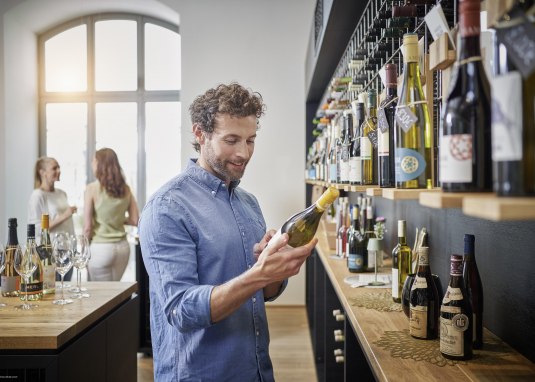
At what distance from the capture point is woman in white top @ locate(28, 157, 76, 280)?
4.14m

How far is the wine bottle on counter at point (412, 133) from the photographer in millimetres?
1102

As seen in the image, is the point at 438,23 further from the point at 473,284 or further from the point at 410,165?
the point at 473,284

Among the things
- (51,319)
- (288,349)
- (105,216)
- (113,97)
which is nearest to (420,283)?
(51,319)

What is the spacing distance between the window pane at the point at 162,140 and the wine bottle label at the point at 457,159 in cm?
543

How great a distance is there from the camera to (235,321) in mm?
1462

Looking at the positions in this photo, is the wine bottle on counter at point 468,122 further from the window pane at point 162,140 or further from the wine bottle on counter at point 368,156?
the window pane at point 162,140

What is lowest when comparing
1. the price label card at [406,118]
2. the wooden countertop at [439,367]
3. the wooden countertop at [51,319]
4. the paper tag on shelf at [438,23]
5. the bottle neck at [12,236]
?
the wooden countertop at [51,319]

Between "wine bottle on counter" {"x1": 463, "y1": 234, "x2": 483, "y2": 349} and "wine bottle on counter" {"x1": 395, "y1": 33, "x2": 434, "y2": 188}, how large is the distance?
329 mm

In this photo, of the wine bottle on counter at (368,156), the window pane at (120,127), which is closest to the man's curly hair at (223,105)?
the wine bottle on counter at (368,156)

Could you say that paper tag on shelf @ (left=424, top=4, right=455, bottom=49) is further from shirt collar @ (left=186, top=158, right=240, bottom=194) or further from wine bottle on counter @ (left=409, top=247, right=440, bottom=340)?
shirt collar @ (left=186, top=158, right=240, bottom=194)

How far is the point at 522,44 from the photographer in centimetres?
58

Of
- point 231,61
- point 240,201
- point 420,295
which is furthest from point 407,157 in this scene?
point 231,61

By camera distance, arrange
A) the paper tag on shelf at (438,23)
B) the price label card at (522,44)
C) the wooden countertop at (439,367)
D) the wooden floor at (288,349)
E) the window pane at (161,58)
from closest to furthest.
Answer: the price label card at (522,44) < the paper tag on shelf at (438,23) < the wooden countertop at (439,367) < the wooden floor at (288,349) < the window pane at (161,58)

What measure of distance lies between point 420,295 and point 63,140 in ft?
18.6
